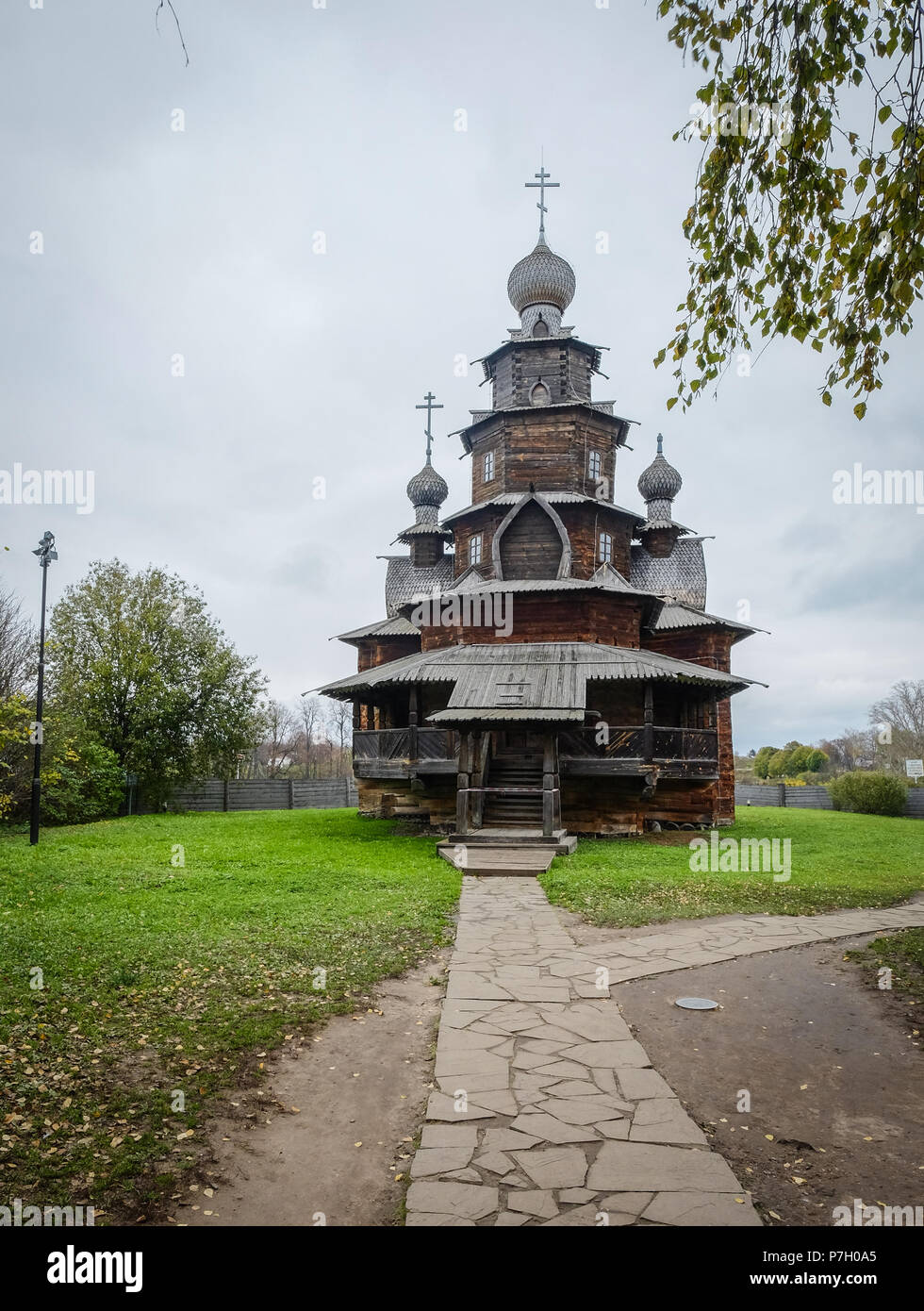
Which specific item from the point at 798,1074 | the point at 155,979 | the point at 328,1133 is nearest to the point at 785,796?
the point at 798,1074

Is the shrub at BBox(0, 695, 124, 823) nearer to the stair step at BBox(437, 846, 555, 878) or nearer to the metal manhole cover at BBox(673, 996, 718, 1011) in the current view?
the stair step at BBox(437, 846, 555, 878)

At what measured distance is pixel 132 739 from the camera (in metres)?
27.9

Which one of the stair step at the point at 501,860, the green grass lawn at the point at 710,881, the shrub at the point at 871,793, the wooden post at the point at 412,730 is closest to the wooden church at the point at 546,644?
the wooden post at the point at 412,730

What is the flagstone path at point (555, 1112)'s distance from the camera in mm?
3354

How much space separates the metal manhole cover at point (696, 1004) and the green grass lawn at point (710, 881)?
112 inches

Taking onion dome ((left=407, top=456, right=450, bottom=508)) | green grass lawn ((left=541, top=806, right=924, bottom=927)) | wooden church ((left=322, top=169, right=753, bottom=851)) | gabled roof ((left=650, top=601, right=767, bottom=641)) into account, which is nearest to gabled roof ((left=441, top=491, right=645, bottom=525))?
wooden church ((left=322, top=169, right=753, bottom=851))

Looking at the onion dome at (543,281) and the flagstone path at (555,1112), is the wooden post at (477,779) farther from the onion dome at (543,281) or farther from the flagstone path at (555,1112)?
the onion dome at (543,281)

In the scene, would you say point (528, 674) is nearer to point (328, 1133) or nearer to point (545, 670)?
point (545, 670)

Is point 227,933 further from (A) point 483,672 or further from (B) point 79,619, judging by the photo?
(B) point 79,619

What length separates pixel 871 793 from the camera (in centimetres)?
3138

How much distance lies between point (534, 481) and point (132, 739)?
16.8 metres

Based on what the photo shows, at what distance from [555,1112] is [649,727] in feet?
46.8
